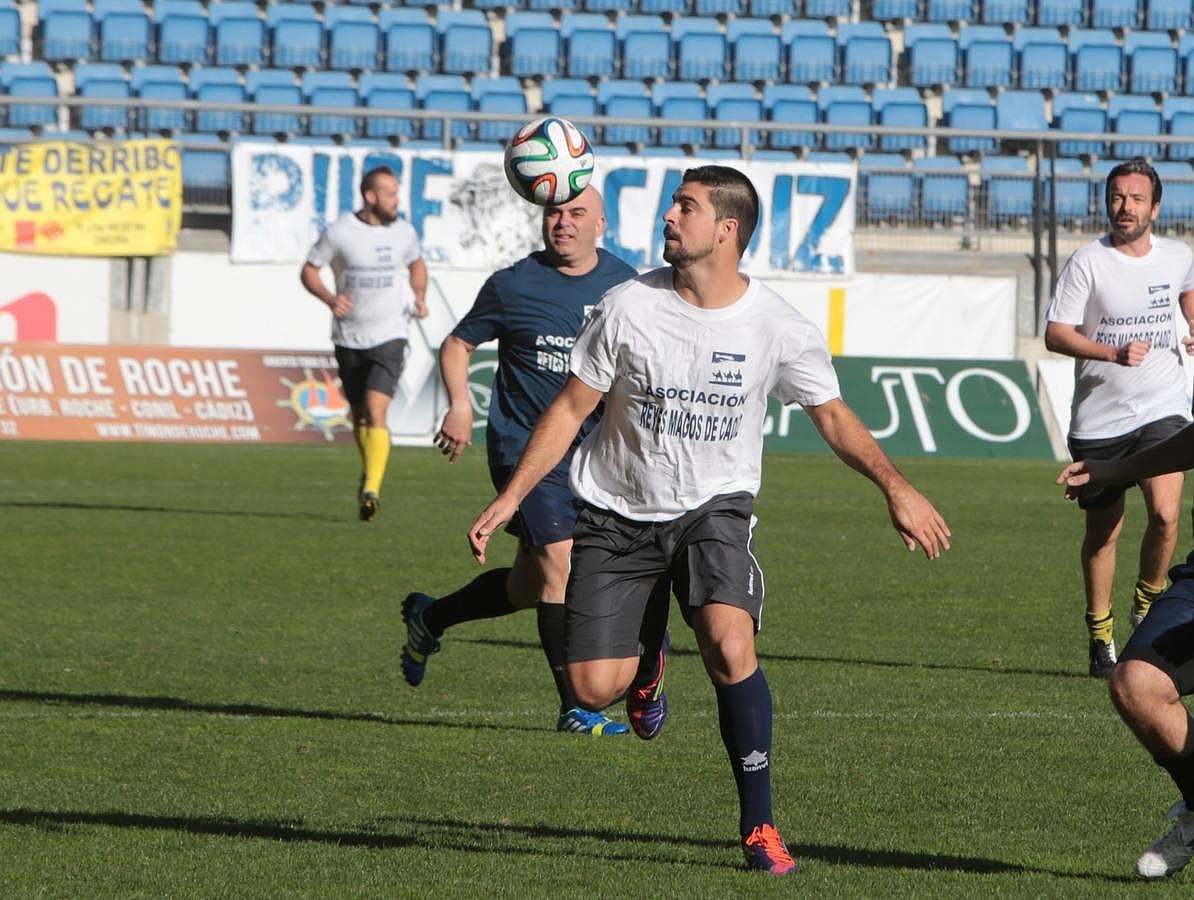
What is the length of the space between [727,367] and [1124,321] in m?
4.15

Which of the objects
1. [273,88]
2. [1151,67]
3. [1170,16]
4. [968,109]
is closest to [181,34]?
[273,88]

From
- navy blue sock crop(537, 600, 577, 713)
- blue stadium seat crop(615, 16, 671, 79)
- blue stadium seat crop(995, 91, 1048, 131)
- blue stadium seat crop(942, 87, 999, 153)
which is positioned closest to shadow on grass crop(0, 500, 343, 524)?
navy blue sock crop(537, 600, 577, 713)

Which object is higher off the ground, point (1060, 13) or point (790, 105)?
point (1060, 13)

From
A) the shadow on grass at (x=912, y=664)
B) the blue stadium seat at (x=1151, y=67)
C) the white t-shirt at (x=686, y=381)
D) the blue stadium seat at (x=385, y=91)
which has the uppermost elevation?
the blue stadium seat at (x=1151, y=67)

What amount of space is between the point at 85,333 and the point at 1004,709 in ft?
63.3

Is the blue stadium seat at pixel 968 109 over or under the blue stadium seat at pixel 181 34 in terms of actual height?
under

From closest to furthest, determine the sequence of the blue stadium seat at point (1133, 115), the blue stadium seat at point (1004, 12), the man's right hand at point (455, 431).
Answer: the man's right hand at point (455, 431) → the blue stadium seat at point (1133, 115) → the blue stadium seat at point (1004, 12)

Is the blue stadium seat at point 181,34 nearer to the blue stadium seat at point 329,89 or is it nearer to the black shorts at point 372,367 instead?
the blue stadium seat at point 329,89

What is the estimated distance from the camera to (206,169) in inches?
995

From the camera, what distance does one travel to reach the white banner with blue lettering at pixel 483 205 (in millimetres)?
24719

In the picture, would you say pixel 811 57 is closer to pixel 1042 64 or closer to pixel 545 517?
pixel 1042 64

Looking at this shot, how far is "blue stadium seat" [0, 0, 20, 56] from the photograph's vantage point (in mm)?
28859

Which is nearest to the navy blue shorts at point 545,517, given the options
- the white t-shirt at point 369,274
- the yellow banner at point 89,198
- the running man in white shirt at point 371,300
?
the running man in white shirt at point 371,300

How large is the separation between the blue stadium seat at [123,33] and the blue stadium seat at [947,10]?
11.9 metres
